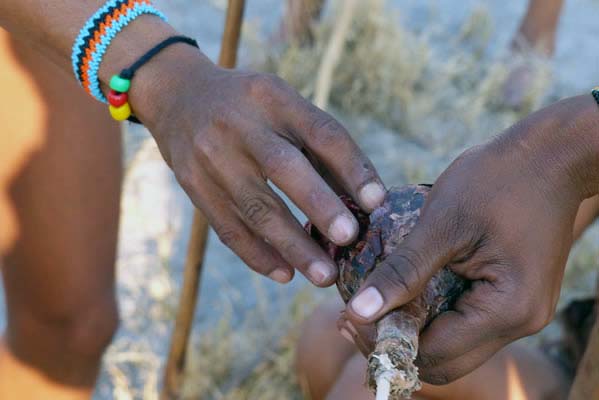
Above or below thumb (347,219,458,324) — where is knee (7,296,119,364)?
below

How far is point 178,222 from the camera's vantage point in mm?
2547

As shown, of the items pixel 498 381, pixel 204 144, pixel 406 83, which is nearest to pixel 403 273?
pixel 204 144

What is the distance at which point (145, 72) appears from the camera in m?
1.04

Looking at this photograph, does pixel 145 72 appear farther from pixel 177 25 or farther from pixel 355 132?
pixel 177 25

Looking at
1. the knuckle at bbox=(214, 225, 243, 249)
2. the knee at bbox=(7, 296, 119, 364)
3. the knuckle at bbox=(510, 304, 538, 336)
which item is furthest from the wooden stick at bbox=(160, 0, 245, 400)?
the knuckle at bbox=(510, 304, 538, 336)

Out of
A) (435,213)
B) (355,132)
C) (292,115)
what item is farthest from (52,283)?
(355,132)

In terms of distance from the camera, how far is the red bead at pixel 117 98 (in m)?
1.05

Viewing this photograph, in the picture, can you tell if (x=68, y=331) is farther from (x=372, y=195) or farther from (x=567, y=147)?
(x=567, y=147)

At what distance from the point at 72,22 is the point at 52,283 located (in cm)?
58

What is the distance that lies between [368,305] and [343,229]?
0.38ft

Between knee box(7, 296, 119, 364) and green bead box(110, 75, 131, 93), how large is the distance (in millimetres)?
620

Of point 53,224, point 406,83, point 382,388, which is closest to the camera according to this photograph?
point 382,388

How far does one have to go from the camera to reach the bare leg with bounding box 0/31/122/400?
1421 mm

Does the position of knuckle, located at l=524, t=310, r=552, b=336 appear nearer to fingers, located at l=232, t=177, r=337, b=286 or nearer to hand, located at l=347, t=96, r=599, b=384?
hand, located at l=347, t=96, r=599, b=384
